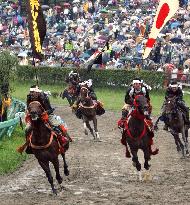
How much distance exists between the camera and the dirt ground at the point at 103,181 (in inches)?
550

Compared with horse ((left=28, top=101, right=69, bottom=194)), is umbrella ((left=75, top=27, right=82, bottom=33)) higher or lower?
lower

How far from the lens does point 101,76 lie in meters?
36.1

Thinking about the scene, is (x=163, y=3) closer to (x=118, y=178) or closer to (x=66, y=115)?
(x=118, y=178)

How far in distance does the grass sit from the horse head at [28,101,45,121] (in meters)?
3.65

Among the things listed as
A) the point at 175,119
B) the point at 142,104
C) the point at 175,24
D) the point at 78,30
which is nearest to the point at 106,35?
the point at 78,30

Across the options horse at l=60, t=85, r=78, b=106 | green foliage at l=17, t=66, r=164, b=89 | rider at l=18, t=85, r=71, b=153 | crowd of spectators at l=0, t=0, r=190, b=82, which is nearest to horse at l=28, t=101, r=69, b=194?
rider at l=18, t=85, r=71, b=153

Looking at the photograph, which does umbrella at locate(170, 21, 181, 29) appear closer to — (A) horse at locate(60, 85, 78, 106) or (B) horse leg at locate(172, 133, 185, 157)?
(A) horse at locate(60, 85, 78, 106)

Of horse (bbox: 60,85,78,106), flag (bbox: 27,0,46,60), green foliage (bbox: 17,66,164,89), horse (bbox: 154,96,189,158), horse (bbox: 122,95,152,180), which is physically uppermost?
flag (bbox: 27,0,46,60)

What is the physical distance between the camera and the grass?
17414 mm

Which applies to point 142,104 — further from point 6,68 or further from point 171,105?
point 6,68

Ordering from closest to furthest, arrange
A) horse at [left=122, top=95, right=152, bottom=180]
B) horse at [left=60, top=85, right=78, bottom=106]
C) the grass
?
1. horse at [left=122, top=95, right=152, bottom=180]
2. the grass
3. horse at [left=60, top=85, right=78, bottom=106]

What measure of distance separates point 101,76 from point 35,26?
16606 mm

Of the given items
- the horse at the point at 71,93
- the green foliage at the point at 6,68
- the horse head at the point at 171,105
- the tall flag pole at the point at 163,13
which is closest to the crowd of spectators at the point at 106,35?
the horse at the point at 71,93

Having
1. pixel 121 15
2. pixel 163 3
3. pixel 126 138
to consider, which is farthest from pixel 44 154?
pixel 121 15
